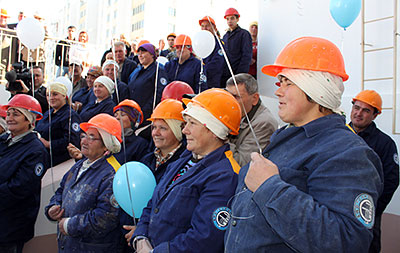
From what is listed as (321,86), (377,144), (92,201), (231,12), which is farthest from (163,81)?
(321,86)

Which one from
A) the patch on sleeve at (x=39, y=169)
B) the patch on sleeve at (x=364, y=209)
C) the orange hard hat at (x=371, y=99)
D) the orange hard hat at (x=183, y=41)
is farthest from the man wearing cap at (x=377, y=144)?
the patch on sleeve at (x=39, y=169)

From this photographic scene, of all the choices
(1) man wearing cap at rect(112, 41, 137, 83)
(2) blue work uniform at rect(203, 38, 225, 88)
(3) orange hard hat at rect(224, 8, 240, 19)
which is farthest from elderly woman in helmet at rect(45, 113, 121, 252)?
(3) orange hard hat at rect(224, 8, 240, 19)

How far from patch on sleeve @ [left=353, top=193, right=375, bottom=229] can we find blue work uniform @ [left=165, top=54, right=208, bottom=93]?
153 inches

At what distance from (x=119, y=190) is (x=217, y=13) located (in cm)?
576

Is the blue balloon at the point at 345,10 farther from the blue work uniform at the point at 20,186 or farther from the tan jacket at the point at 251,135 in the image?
the blue work uniform at the point at 20,186

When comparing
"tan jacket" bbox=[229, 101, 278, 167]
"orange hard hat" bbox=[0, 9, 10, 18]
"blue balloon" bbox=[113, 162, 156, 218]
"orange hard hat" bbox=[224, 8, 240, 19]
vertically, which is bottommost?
"blue balloon" bbox=[113, 162, 156, 218]

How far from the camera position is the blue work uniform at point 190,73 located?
5.01 m

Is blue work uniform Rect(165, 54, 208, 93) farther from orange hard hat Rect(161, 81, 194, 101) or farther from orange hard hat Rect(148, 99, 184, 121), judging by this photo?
orange hard hat Rect(148, 99, 184, 121)

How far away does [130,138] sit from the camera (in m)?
3.42

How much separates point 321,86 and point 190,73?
3.79 meters

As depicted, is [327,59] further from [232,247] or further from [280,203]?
[232,247]

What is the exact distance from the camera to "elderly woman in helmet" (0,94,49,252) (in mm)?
3010

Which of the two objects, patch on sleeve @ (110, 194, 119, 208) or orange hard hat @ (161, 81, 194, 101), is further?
orange hard hat @ (161, 81, 194, 101)

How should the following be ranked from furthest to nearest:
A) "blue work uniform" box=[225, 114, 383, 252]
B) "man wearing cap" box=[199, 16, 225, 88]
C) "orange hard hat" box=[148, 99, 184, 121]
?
"man wearing cap" box=[199, 16, 225, 88]
"orange hard hat" box=[148, 99, 184, 121]
"blue work uniform" box=[225, 114, 383, 252]
